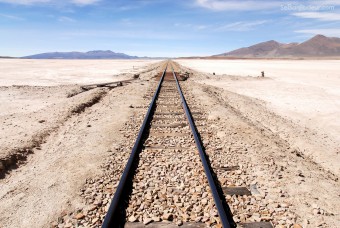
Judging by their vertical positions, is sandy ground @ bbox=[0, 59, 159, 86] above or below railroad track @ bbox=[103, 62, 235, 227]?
above

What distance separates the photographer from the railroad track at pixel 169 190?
3678 mm

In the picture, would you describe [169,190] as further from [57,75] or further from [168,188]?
[57,75]

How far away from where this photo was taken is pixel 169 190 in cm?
445

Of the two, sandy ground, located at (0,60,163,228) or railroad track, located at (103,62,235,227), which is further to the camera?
sandy ground, located at (0,60,163,228)

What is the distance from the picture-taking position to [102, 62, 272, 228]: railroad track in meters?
3.68

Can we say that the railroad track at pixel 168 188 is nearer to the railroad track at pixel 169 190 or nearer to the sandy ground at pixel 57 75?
the railroad track at pixel 169 190

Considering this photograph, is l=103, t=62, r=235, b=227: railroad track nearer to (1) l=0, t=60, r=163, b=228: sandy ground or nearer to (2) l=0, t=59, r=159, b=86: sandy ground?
(1) l=0, t=60, r=163, b=228: sandy ground

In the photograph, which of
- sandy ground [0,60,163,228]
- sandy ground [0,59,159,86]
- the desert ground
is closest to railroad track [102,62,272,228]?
the desert ground

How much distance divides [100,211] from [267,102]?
41.1 ft

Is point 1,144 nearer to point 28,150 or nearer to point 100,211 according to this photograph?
point 28,150

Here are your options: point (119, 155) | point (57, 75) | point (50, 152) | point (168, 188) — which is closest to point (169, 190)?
point (168, 188)

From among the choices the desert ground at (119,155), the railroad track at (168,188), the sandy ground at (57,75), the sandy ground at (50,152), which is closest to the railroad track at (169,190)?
the railroad track at (168,188)

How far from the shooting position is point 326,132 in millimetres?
9336

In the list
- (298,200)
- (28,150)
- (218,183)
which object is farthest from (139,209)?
(28,150)
